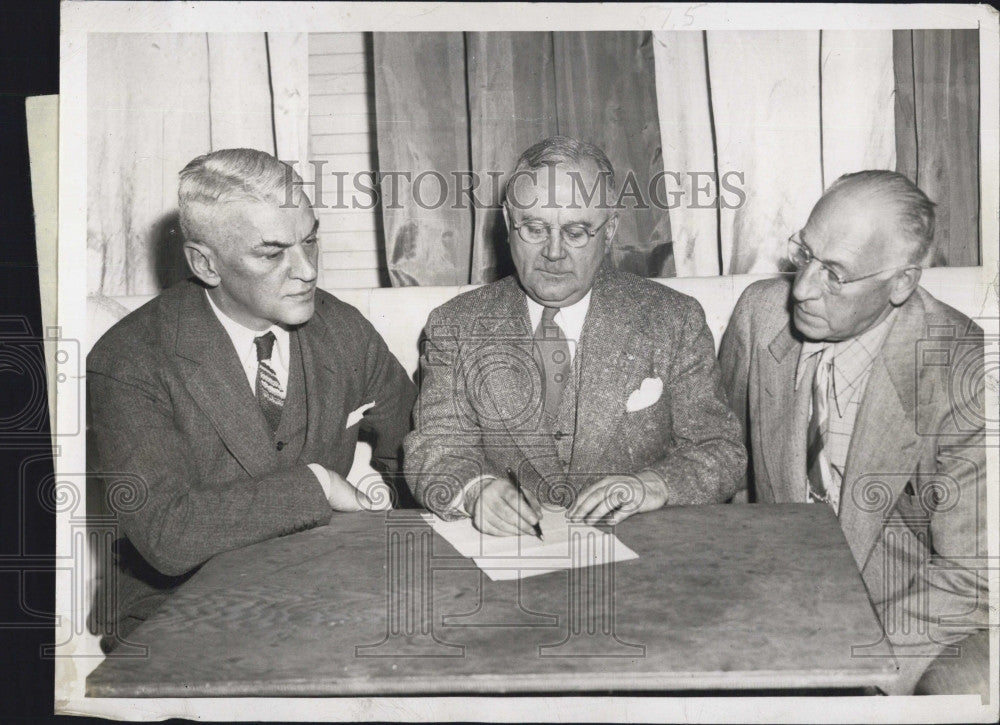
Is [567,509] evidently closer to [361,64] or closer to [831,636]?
[831,636]

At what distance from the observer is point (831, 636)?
2.33m

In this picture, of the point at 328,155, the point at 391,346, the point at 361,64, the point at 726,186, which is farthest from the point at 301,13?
the point at 726,186

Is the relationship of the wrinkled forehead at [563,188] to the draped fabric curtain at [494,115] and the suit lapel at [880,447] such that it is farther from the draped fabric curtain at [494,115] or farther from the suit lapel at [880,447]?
the suit lapel at [880,447]

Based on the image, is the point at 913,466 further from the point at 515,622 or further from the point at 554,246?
the point at 515,622

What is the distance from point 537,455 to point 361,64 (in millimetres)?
1394

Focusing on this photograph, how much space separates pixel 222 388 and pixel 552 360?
1006 millimetres

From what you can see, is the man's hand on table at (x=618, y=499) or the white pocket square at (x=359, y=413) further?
the white pocket square at (x=359, y=413)

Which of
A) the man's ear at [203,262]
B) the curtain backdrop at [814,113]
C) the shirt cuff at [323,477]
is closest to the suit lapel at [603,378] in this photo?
the curtain backdrop at [814,113]

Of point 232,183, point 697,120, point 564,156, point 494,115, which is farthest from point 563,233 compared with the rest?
point 232,183

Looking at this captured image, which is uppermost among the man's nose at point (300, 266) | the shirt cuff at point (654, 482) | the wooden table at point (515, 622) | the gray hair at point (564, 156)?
the gray hair at point (564, 156)

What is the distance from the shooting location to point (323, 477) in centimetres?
300

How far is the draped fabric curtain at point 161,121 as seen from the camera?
10.5 ft

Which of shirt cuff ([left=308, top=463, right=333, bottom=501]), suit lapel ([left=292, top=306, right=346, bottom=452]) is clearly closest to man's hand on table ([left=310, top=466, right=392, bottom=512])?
shirt cuff ([left=308, top=463, right=333, bottom=501])

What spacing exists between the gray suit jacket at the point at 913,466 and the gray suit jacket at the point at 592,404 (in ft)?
0.78
